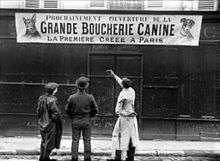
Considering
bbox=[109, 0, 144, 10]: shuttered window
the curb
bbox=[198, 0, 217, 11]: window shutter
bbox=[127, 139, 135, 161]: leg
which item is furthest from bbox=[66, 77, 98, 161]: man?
bbox=[198, 0, 217, 11]: window shutter

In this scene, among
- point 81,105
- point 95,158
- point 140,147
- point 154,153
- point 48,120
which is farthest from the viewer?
point 140,147

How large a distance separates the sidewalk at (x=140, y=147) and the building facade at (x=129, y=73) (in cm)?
44

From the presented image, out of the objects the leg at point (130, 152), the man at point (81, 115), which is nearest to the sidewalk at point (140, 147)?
the leg at point (130, 152)

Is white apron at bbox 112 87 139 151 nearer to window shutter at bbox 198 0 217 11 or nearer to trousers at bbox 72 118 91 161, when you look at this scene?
trousers at bbox 72 118 91 161

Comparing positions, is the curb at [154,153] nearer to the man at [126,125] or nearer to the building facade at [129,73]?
the man at [126,125]

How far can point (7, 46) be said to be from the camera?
1386 centimetres

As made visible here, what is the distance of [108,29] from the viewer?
535 inches

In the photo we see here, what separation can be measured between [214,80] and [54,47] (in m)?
4.77

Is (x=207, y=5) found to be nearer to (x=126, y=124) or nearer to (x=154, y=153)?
(x=154, y=153)

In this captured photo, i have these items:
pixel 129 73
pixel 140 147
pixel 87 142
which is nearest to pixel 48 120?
pixel 87 142

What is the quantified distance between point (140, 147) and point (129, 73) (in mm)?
2317

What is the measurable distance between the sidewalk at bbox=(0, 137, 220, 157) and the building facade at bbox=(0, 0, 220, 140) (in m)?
0.44

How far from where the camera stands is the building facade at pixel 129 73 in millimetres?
13531

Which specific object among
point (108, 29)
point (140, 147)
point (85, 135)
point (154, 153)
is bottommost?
point (140, 147)
